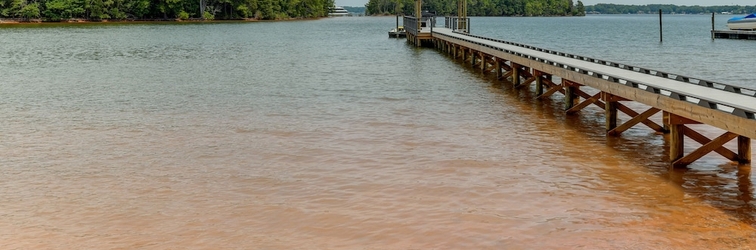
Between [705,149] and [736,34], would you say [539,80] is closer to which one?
[705,149]

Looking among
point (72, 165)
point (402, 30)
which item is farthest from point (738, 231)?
point (402, 30)

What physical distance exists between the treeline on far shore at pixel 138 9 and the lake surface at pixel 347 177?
12508cm

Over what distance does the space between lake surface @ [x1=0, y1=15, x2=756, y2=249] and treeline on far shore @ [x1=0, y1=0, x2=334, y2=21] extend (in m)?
125

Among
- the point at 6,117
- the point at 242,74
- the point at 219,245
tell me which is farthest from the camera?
the point at 242,74

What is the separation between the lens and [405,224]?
10.9m

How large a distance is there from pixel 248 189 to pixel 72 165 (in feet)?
13.7

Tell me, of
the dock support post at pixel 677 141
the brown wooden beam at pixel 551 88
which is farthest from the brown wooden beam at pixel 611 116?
the brown wooden beam at pixel 551 88

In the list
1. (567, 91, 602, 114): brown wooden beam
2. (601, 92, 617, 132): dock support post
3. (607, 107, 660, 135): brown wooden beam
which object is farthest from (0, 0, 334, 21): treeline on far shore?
(607, 107, 660, 135): brown wooden beam

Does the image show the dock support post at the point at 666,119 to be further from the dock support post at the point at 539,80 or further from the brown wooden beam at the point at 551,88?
the dock support post at the point at 539,80

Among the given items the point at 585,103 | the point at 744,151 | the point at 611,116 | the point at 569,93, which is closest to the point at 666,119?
the point at 744,151

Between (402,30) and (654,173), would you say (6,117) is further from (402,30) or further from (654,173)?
(402,30)

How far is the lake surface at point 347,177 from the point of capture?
10461 mm

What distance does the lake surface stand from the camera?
10461mm

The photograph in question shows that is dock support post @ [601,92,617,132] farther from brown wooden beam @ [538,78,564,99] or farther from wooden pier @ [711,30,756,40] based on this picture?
wooden pier @ [711,30,756,40]
